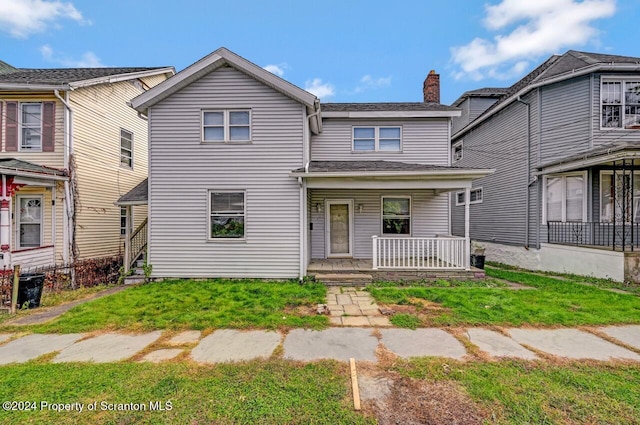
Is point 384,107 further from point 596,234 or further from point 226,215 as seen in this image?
point 596,234

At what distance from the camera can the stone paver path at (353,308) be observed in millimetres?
5133

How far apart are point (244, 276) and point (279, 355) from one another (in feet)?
15.8

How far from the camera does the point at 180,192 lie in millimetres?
8484

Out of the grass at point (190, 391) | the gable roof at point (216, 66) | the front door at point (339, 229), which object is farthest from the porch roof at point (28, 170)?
the front door at point (339, 229)

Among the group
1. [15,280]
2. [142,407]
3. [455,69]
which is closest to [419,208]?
[142,407]

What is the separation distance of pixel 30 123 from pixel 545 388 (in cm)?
1446

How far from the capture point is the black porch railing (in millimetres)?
9133

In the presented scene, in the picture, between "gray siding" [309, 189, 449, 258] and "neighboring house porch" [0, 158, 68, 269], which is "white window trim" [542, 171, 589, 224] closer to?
"gray siding" [309, 189, 449, 258]

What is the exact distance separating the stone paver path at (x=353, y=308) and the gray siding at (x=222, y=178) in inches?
85.4

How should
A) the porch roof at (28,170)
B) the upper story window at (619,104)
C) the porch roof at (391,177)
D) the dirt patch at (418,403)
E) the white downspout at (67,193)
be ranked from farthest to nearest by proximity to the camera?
the upper story window at (619,104) < the white downspout at (67,193) < the porch roof at (391,177) < the porch roof at (28,170) < the dirt patch at (418,403)

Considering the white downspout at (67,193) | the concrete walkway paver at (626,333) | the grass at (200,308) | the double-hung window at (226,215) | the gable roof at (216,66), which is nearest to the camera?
the concrete walkway paver at (626,333)

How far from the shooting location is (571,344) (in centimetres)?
422

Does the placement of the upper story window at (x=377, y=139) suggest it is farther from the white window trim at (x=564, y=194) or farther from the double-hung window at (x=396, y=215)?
the white window trim at (x=564, y=194)

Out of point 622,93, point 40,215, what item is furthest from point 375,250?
point 40,215
